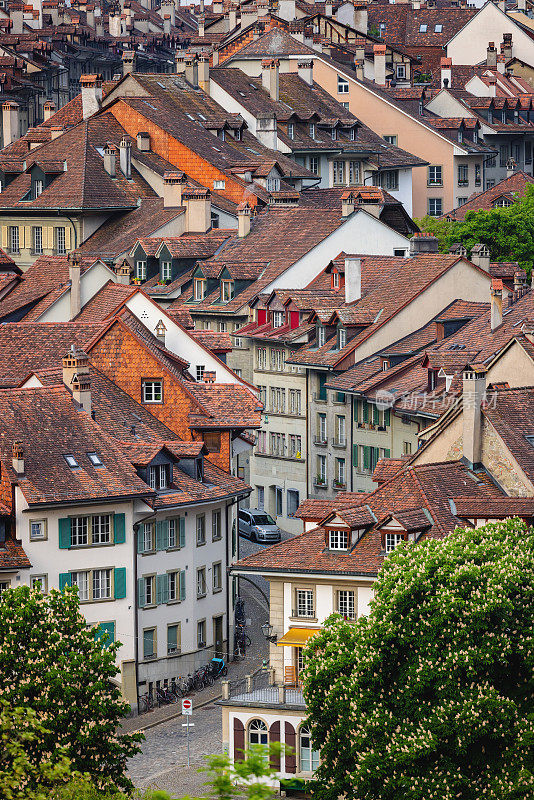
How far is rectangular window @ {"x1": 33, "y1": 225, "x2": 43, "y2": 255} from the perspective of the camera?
557 ft

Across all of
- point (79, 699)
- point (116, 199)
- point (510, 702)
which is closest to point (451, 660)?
point (510, 702)

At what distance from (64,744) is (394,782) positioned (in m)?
10.4

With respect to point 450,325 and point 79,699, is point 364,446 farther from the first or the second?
point 79,699

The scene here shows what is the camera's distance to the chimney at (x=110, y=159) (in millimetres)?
171875

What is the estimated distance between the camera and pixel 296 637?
94.8 meters

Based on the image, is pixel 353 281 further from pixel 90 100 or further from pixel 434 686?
pixel 434 686

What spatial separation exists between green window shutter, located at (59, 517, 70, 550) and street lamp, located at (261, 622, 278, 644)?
867cm

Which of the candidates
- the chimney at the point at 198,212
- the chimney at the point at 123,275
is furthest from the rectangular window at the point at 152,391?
the chimney at the point at 198,212

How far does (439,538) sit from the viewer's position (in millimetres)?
91312

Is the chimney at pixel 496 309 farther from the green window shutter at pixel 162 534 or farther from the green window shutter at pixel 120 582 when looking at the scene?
the green window shutter at pixel 120 582

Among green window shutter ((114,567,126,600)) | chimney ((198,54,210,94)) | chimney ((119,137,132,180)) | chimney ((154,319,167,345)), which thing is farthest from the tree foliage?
green window shutter ((114,567,126,600))

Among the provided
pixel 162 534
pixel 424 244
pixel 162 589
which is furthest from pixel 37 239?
pixel 162 589

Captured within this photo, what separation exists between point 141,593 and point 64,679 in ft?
72.4

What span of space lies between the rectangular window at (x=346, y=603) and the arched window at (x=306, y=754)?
5021 millimetres
